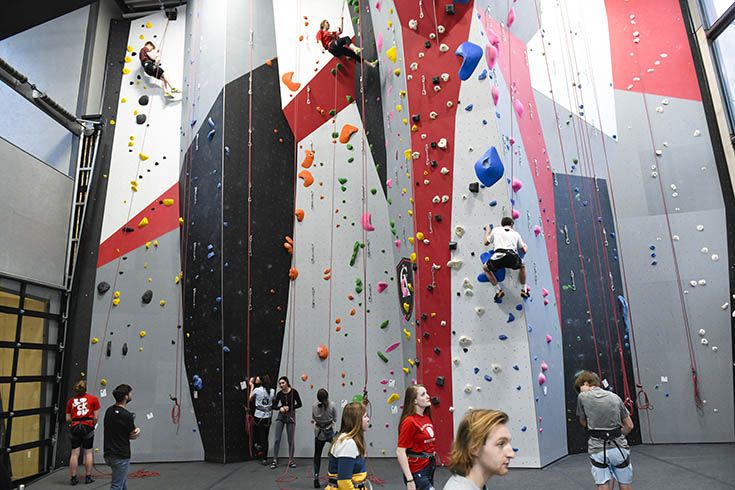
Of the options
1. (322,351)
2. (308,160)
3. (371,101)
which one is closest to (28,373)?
(322,351)

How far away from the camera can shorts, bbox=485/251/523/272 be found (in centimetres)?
498

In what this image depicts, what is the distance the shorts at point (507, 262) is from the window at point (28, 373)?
535 centimetres

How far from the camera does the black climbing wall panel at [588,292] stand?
237 inches

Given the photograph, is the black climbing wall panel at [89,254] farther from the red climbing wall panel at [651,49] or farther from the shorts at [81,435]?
the red climbing wall panel at [651,49]

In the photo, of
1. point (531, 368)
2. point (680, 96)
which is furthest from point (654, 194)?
point (531, 368)

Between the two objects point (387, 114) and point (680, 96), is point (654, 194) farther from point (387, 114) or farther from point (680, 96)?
point (387, 114)

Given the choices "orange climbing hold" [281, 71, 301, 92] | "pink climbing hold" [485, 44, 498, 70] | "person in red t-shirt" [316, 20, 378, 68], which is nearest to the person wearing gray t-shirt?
"pink climbing hold" [485, 44, 498, 70]

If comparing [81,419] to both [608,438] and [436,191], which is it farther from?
[608,438]

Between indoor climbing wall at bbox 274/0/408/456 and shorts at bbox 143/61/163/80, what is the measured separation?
1.85 m

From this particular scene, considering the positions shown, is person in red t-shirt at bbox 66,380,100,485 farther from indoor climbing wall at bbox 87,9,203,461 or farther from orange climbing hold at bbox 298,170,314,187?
orange climbing hold at bbox 298,170,314,187

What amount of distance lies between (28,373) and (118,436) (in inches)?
147

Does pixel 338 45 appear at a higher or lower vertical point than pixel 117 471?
higher

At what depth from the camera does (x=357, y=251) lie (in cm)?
700

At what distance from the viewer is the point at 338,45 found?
23.3ft
